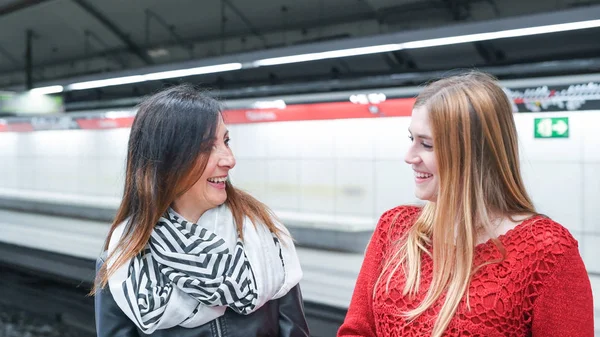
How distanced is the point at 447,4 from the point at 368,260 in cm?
554

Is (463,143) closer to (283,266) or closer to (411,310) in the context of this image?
(411,310)

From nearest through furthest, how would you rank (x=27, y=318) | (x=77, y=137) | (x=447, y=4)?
1. (x=27, y=318)
2. (x=447, y=4)
3. (x=77, y=137)

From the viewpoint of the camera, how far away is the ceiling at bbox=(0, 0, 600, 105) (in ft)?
20.8

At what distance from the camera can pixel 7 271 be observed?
344 inches

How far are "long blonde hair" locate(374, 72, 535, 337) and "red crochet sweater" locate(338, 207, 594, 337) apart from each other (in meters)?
0.02

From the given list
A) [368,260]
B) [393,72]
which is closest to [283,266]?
[368,260]

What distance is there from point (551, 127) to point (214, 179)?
6138 mm

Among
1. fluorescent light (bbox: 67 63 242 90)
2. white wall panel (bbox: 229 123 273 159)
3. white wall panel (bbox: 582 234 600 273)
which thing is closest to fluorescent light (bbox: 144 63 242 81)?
fluorescent light (bbox: 67 63 242 90)

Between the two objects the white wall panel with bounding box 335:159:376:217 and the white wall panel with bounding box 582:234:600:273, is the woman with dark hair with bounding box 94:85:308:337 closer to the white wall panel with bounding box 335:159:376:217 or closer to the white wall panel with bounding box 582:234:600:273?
the white wall panel with bounding box 582:234:600:273

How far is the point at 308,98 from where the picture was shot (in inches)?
341

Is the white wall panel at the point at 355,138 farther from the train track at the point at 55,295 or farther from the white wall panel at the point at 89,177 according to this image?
the white wall panel at the point at 89,177

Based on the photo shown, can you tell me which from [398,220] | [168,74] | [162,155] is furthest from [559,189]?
[162,155]

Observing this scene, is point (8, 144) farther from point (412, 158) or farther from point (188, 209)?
point (412, 158)

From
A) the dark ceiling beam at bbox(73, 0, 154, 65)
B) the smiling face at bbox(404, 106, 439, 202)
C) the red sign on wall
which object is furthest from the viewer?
the dark ceiling beam at bbox(73, 0, 154, 65)
